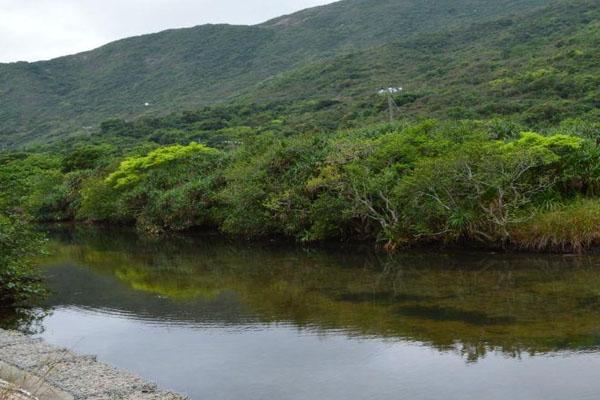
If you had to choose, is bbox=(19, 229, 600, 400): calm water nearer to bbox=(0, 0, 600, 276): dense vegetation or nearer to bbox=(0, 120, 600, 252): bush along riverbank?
bbox=(0, 120, 600, 252): bush along riverbank

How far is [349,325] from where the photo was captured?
17.8 m

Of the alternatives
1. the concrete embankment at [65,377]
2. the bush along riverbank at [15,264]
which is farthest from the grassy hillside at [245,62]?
the concrete embankment at [65,377]

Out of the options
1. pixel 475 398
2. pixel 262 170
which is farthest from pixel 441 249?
pixel 475 398

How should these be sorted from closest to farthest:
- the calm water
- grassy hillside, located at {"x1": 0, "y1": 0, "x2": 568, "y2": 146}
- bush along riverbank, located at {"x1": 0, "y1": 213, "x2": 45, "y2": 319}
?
the calm water, bush along riverbank, located at {"x1": 0, "y1": 213, "x2": 45, "y2": 319}, grassy hillside, located at {"x1": 0, "y1": 0, "x2": 568, "y2": 146}

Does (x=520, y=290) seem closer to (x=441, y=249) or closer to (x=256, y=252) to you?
(x=441, y=249)

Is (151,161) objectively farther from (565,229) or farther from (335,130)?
(565,229)

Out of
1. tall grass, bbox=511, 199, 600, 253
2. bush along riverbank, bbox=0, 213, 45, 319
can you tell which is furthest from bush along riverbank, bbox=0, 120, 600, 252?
bush along riverbank, bbox=0, 213, 45, 319

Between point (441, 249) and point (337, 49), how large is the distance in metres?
101

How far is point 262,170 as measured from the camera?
115 feet

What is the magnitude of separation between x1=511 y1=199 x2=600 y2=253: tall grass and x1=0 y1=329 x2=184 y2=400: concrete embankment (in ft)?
56.5

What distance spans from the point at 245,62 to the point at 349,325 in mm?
124003

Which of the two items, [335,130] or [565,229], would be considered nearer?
[565,229]

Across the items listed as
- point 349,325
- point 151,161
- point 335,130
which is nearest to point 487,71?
point 335,130

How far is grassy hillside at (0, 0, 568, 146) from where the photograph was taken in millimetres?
100375
